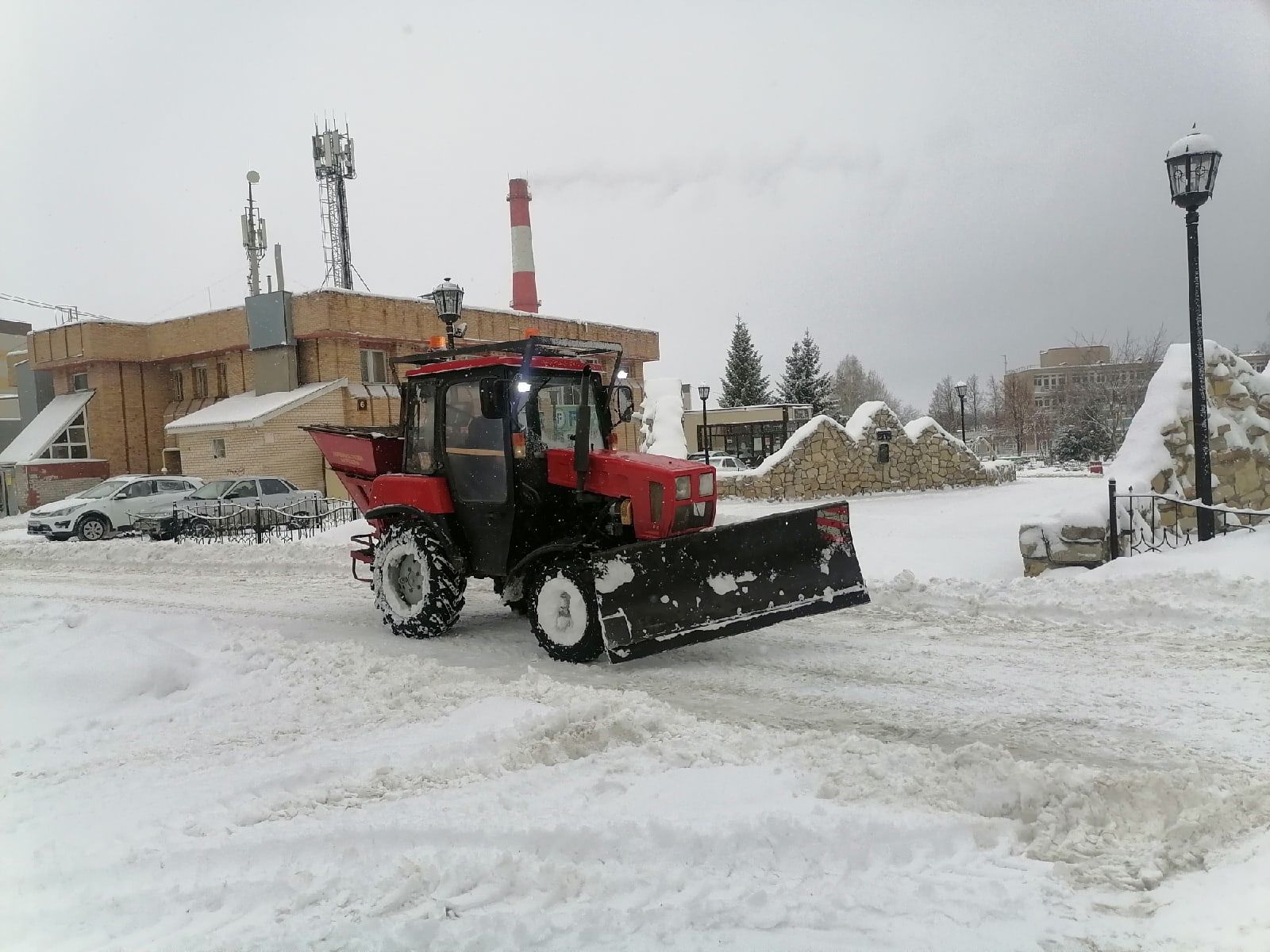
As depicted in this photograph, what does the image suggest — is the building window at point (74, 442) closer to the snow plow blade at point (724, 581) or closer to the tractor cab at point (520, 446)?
the tractor cab at point (520, 446)

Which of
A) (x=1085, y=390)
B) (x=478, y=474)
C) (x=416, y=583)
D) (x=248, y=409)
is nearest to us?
(x=478, y=474)

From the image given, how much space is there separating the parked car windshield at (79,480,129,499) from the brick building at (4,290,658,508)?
4825 mm

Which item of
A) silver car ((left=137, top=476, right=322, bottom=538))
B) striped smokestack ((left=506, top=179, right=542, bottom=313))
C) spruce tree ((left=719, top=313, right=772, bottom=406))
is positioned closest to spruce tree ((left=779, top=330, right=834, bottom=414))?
spruce tree ((left=719, top=313, right=772, bottom=406))

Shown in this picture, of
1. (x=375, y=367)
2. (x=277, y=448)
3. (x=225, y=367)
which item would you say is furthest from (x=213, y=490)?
(x=225, y=367)

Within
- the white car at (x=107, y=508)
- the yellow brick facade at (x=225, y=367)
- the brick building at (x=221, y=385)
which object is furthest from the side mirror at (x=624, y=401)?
the brick building at (x=221, y=385)

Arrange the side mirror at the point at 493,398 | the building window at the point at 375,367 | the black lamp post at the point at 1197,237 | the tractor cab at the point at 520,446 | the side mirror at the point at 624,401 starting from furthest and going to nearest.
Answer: the building window at the point at 375,367 → the black lamp post at the point at 1197,237 → the side mirror at the point at 624,401 → the tractor cab at the point at 520,446 → the side mirror at the point at 493,398

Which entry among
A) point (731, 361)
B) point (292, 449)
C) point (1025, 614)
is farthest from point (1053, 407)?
point (1025, 614)

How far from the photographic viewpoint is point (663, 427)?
1348 inches

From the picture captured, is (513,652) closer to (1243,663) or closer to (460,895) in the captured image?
(460,895)

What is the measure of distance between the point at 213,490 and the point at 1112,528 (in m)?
19.0

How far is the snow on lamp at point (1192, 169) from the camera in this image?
841 centimetres

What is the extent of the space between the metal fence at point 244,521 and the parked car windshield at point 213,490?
352mm

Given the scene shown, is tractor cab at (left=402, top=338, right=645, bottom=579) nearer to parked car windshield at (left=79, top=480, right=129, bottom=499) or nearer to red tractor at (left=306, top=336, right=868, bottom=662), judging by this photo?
red tractor at (left=306, top=336, right=868, bottom=662)

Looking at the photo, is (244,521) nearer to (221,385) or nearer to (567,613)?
(221,385)
